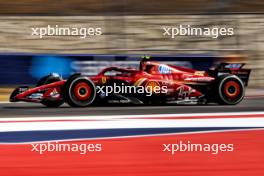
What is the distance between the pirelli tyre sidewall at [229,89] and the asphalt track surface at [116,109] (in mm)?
153

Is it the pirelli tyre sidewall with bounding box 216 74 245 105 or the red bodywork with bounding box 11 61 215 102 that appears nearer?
the red bodywork with bounding box 11 61 215 102

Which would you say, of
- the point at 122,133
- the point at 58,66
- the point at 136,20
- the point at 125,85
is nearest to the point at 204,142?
the point at 122,133

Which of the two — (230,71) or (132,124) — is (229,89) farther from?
(132,124)

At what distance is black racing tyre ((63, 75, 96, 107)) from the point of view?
9.94 metres

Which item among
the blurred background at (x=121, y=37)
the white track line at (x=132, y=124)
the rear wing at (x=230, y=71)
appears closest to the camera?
the white track line at (x=132, y=124)

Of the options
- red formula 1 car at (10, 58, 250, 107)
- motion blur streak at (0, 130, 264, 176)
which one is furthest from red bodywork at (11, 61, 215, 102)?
motion blur streak at (0, 130, 264, 176)

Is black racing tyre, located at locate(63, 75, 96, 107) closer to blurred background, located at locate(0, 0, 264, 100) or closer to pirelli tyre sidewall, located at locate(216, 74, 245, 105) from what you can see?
blurred background, located at locate(0, 0, 264, 100)

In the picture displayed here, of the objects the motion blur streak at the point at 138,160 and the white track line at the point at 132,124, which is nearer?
the motion blur streak at the point at 138,160

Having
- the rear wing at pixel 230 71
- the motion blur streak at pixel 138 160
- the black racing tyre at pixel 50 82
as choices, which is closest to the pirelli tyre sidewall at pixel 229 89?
the rear wing at pixel 230 71

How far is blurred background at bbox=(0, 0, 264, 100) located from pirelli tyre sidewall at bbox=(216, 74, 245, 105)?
1186 millimetres

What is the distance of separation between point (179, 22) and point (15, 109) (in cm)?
525

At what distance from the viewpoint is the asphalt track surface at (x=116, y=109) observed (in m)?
9.22

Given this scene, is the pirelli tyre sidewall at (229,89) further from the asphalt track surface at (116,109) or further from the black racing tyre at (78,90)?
the black racing tyre at (78,90)

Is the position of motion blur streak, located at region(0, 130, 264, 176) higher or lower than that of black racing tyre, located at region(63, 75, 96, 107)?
lower
